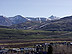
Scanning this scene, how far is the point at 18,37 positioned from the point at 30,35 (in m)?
6.14

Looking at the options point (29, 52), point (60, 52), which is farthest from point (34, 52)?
point (60, 52)

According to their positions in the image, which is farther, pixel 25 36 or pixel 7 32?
pixel 7 32

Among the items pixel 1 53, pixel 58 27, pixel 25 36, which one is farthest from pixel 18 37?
pixel 1 53

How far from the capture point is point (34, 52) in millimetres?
59156

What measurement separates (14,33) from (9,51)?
53075 mm

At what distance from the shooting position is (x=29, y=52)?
2349 inches

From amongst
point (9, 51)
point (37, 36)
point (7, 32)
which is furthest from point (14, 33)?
point (9, 51)

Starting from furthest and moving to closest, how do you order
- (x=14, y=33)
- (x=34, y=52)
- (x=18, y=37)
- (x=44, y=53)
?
(x=14, y=33)
(x=18, y=37)
(x=34, y=52)
(x=44, y=53)

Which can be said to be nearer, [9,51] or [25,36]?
[9,51]

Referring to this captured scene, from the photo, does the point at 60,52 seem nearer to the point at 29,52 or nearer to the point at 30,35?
the point at 29,52

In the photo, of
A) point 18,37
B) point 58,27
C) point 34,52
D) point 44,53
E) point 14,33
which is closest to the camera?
point 44,53

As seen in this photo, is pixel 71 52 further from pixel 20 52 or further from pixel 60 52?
pixel 20 52

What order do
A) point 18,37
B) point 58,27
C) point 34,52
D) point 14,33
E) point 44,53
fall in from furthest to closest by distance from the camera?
point 58,27, point 14,33, point 18,37, point 34,52, point 44,53

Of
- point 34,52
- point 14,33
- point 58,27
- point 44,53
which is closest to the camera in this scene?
point 44,53
